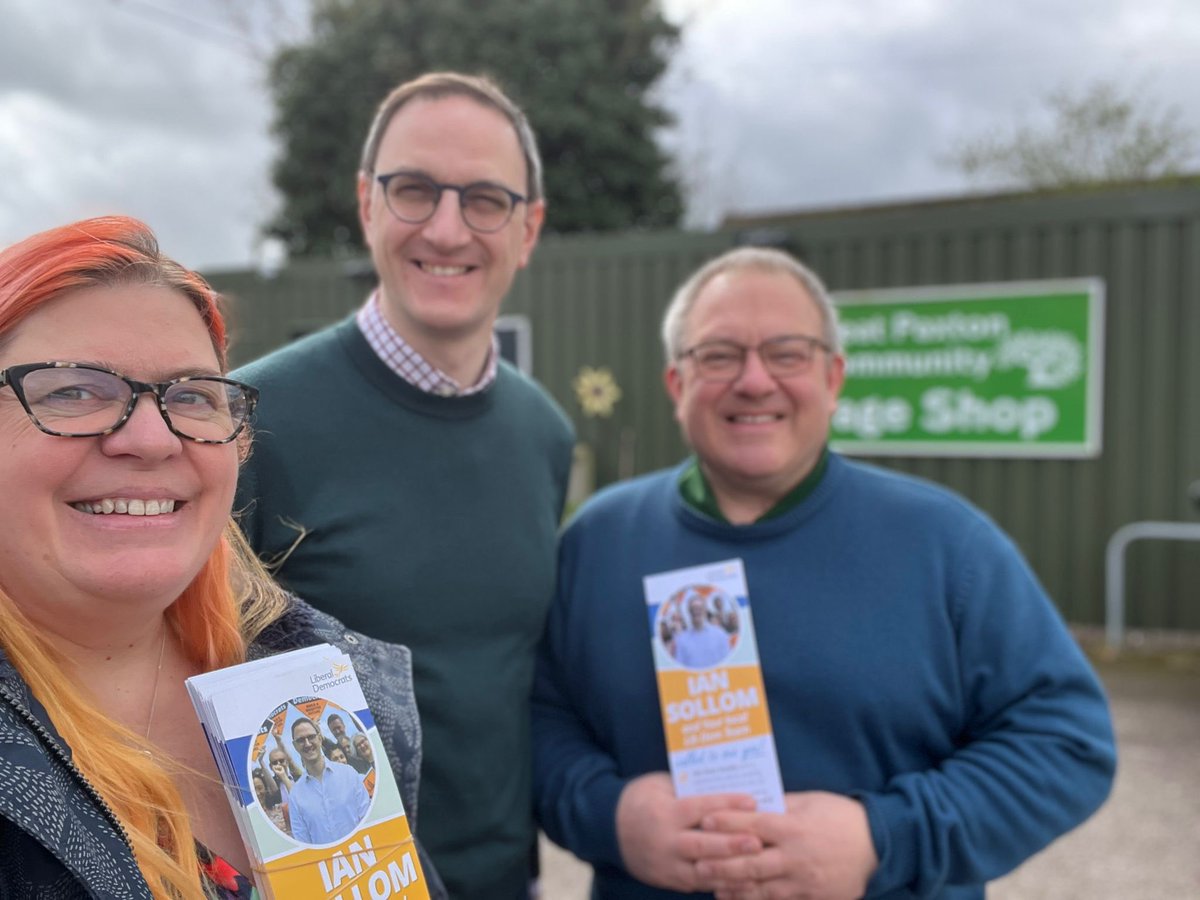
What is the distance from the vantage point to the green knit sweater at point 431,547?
70.0 inches

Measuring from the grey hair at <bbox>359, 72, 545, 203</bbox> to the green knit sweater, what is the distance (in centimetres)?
44

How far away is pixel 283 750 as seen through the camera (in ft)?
3.74

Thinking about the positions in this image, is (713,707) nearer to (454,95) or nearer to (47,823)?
(47,823)

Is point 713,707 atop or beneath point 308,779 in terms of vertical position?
beneath

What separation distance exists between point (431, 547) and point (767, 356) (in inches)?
34.1

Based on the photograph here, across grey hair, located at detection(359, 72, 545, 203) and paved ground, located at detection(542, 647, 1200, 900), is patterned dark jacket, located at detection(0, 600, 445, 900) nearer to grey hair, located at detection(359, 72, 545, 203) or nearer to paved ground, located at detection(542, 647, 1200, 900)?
grey hair, located at detection(359, 72, 545, 203)

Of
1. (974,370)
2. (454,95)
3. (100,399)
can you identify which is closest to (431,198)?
(454,95)

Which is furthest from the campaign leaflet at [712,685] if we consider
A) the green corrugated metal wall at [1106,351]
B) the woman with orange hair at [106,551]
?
the green corrugated metal wall at [1106,351]

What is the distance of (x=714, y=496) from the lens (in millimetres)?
2166

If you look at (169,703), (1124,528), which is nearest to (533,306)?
(1124,528)

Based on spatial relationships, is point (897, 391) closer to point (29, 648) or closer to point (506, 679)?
point (506, 679)

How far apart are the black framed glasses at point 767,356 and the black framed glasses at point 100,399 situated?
3.91 ft

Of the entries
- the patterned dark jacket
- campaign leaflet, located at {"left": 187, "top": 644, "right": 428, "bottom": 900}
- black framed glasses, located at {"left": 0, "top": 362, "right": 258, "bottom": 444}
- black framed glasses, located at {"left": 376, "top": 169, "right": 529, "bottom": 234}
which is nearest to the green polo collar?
black framed glasses, located at {"left": 376, "top": 169, "right": 529, "bottom": 234}

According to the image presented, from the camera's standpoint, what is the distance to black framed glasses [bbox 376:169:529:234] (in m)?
1.95
